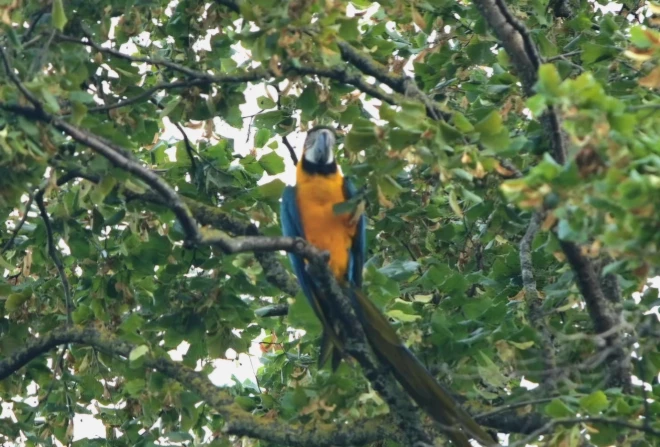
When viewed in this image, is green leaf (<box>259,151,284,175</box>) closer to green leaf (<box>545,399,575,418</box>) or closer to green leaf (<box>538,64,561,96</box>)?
green leaf (<box>545,399,575,418</box>)

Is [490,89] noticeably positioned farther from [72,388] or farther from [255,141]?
[72,388]

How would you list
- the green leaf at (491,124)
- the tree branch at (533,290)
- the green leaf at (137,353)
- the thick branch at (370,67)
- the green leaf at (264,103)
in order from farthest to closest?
1. the green leaf at (264,103)
2. the thick branch at (370,67)
3. the green leaf at (137,353)
4. the tree branch at (533,290)
5. the green leaf at (491,124)

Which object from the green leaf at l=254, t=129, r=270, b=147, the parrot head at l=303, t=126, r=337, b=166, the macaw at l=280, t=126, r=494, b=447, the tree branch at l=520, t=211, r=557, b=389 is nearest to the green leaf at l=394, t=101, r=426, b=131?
the macaw at l=280, t=126, r=494, b=447

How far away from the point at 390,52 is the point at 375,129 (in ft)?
5.64

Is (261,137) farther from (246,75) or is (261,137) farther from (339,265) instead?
(246,75)

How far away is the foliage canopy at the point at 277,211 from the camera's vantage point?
11.3ft

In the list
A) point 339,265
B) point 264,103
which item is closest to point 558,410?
point 339,265

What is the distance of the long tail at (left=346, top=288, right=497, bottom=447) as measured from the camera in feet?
13.1

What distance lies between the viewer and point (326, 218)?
5.50m

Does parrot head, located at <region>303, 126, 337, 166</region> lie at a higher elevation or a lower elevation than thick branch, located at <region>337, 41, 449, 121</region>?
higher

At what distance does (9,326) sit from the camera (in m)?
5.17

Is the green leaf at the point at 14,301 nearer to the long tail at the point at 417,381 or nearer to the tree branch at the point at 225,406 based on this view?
the tree branch at the point at 225,406

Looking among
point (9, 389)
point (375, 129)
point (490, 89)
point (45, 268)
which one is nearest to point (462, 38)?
point (490, 89)

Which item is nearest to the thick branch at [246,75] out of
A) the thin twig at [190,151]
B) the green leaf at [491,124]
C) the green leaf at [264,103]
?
the thin twig at [190,151]
